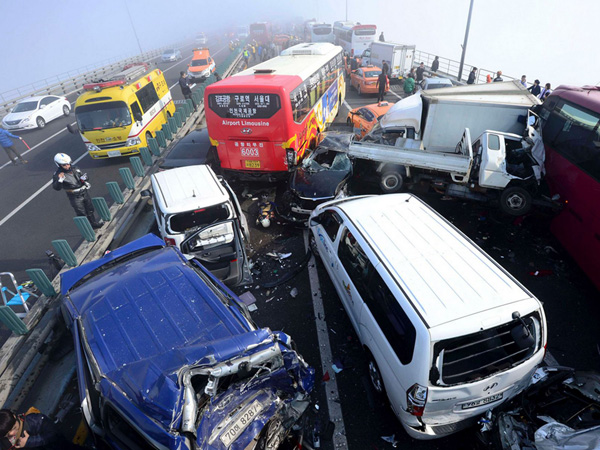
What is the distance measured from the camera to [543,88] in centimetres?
1487

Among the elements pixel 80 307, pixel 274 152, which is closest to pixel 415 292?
pixel 80 307

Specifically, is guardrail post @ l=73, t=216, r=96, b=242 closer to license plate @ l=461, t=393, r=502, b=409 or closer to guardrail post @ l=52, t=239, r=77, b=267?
guardrail post @ l=52, t=239, r=77, b=267

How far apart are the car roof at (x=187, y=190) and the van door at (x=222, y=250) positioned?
1.71 ft

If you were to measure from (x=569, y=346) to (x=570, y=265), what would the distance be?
7.59ft

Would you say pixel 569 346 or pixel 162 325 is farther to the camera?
pixel 569 346

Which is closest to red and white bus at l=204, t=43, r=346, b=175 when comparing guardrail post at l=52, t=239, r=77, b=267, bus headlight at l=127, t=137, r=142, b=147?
bus headlight at l=127, t=137, r=142, b=147

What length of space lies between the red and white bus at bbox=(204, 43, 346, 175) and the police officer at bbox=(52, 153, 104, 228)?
3609mm

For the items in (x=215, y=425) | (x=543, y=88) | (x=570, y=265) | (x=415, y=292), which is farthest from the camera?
(x=543, y=88)

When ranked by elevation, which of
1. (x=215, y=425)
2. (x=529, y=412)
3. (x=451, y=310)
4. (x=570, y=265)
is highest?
(x=451, y=310)

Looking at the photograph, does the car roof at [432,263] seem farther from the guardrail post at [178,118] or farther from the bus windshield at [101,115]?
the guardrail post at [178,118]

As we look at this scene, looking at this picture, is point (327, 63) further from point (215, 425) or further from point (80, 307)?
point (215, 425)

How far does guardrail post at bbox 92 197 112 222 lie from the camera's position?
7.69m

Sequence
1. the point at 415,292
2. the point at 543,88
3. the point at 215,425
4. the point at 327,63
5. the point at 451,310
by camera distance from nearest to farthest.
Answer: the point at 215,425 < the point at 451,310 < the point at 415,292 < the point at 327,63 < the point at 543,88

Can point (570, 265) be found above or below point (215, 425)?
below
